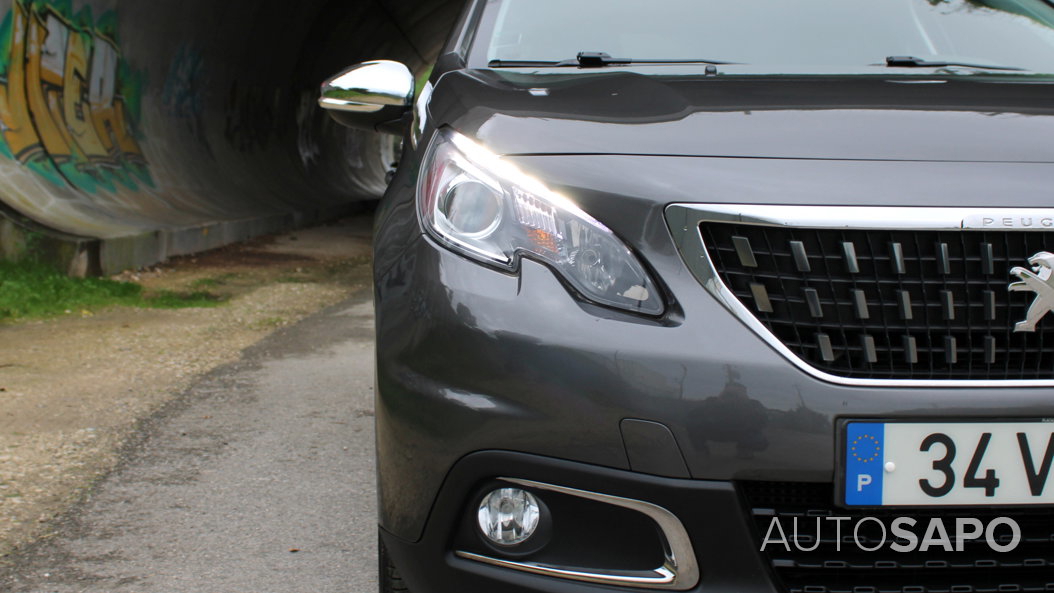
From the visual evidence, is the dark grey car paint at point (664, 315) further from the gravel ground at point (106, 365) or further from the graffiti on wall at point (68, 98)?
the graffiti on wall at point (68, 98)

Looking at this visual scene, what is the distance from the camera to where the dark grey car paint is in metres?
1.54

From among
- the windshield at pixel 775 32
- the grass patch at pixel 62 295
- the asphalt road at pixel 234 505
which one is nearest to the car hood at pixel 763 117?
the windshield at pixel 775 32

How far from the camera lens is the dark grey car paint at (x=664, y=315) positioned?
1542mm

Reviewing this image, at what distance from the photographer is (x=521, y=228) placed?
5.60ft

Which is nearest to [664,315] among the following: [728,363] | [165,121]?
[728,363]

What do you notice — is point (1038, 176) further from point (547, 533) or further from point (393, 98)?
A: point (393, 98)

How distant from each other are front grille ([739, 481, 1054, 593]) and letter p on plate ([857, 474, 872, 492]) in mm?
53

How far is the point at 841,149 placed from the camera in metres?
1.71

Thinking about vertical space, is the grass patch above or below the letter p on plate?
below

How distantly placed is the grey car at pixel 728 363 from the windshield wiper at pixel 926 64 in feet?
2.27

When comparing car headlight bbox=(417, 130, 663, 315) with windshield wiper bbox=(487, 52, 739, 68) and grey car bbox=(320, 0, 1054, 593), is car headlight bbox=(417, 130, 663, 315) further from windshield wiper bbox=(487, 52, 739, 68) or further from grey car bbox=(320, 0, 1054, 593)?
windshield wiper bbox=(487, 52, 739, 68)

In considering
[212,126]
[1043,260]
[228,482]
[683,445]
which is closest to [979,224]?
[1043,260]

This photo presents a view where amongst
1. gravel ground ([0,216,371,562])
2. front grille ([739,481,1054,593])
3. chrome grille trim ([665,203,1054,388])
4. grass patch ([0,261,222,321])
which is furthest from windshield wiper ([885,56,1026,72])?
grass patch ([0,261,222,321])

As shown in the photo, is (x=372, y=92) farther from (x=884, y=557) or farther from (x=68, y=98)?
(x=68, y=98)
